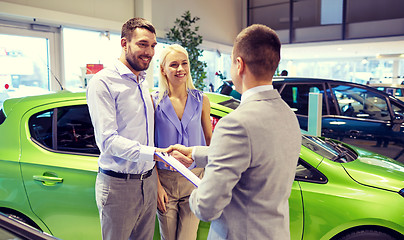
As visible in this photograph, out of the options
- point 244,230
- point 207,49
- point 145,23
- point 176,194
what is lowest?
point 176,194

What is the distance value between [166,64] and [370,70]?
18.8 meters

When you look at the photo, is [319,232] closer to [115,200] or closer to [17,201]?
[115,200]

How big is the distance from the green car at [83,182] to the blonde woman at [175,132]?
218 millimetres

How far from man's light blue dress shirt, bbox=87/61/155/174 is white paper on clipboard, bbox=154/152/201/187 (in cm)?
10

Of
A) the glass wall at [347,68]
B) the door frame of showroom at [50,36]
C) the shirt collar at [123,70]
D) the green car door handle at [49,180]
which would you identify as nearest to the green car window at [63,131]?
the green car door handle at [49,180]

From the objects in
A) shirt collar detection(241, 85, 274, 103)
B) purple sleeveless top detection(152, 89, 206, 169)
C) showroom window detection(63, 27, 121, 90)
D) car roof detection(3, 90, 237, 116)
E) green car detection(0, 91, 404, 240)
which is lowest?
green car detection(0, 91, 404, 240)

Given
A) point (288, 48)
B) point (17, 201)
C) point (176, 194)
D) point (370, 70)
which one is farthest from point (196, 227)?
point (370, 70)

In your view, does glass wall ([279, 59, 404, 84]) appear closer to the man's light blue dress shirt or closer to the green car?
the green car

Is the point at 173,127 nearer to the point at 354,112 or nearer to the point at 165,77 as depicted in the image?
the point at 165,77

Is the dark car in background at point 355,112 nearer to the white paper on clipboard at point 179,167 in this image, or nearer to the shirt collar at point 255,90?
the white paper on clipboard at point 179,167

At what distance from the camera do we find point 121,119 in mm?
1717

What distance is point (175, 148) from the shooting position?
1.58 meters

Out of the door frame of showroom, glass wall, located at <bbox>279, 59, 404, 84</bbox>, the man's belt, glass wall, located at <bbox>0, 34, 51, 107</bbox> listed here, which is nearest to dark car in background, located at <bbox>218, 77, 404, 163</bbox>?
the man's belt

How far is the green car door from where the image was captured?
2127 mm
